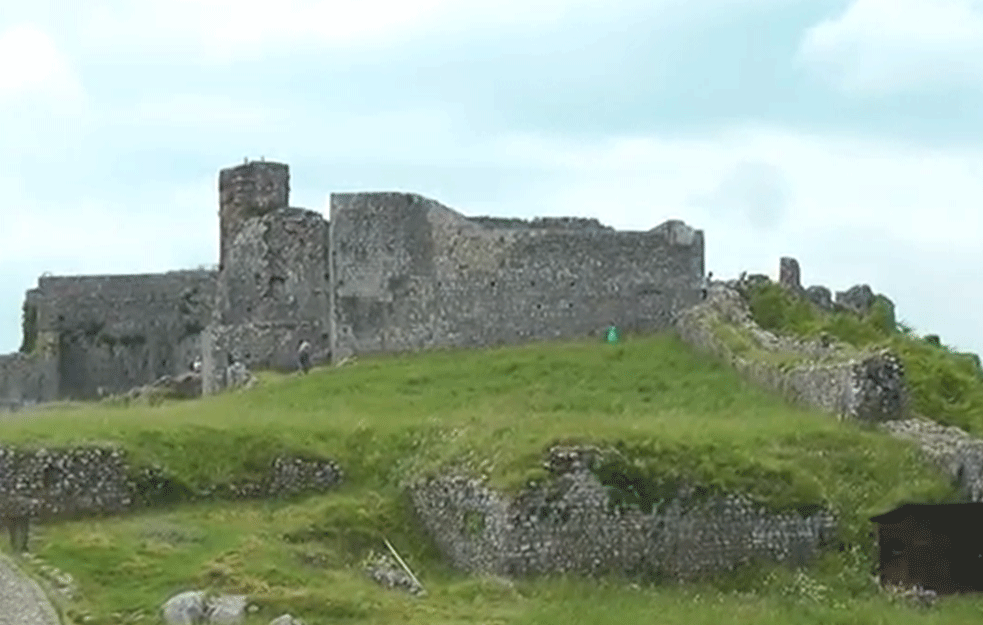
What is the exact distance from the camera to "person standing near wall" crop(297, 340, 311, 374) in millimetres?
46344

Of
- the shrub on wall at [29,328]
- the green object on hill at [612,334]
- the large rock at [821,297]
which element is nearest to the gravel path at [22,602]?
the green object on hill at [612,334]

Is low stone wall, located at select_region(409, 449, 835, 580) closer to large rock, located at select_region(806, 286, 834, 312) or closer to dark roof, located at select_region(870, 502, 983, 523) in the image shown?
dark roof, located at select_region(870, 502, 983, 523)

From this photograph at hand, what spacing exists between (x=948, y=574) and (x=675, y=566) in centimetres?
413

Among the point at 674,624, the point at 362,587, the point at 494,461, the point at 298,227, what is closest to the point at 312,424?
the point at 494,461

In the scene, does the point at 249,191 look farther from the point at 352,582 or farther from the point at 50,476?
the point at 352,582

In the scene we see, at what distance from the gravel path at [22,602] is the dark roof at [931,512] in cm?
1248

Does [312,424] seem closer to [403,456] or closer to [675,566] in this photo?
[403,456]

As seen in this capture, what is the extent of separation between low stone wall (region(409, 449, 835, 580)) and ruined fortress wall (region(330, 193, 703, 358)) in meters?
15.1

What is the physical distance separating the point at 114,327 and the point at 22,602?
40269 mm

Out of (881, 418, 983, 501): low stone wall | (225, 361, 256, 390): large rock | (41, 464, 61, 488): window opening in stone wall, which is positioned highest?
(225, 361, 256, 390): large rock

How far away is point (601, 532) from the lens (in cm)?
3116

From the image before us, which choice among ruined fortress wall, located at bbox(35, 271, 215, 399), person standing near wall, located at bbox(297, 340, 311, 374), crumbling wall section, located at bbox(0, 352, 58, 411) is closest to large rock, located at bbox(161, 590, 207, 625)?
person standing near wall, located at bbox(297, 340, 311, 374)

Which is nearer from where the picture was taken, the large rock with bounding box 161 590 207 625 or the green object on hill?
the large rock with bounding box 161 590 207 625

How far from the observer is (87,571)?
28.5m
